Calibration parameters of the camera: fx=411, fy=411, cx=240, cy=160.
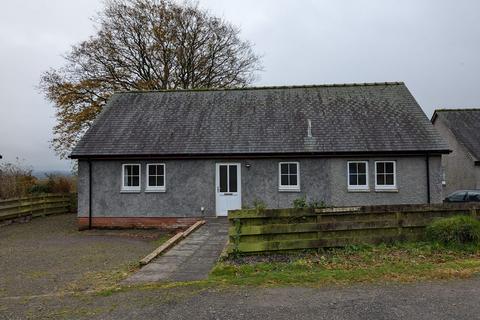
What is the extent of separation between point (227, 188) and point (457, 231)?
9.61 m

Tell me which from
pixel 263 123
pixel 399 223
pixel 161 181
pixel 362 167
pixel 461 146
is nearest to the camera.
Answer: pixel 399 223

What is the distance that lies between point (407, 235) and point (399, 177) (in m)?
7.30

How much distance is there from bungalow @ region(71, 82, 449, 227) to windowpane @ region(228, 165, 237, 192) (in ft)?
0.14

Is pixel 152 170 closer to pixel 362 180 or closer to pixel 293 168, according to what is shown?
pixel 293 168

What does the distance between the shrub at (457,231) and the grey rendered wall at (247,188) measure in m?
7.01

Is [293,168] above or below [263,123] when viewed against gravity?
below

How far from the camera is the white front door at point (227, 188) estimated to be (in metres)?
17.2

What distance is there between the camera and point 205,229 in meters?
14.4

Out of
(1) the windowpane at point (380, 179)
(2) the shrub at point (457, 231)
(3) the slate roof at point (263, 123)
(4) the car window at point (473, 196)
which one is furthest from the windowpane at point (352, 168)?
(4) the car window at point (473, 196)

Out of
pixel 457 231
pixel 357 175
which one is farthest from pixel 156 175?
pixel 457 231

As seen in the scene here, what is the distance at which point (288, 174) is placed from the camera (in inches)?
672

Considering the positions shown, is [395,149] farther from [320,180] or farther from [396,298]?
[396,298]

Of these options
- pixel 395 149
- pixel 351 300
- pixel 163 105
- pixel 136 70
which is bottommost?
pixel 351 300

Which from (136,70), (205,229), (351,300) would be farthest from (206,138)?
(136,70)
